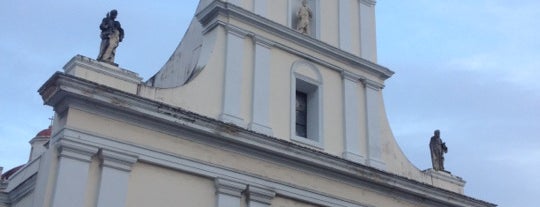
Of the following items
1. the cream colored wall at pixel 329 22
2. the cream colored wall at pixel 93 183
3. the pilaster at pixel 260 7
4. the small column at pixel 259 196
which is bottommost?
the cream colored wall at pixel 93 183

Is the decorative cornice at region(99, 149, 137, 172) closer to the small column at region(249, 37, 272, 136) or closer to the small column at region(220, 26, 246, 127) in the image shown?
the small column at region(220, 26, 246, 127)

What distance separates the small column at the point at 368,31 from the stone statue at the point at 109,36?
252 inches

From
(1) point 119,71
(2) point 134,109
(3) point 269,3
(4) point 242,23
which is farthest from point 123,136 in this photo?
(3) point 269,3

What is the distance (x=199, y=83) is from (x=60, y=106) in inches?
114

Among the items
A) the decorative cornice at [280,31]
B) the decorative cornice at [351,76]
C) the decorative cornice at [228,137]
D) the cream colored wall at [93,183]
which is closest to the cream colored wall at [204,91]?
the decorative cornice at [280,31]

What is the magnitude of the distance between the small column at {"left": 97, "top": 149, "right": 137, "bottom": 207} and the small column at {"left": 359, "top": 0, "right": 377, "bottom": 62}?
23.9 feet

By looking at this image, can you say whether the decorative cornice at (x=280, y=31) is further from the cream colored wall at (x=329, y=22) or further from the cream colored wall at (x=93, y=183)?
the cream colored wall at (x=93, y=183)

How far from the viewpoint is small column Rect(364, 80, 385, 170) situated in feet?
53.7

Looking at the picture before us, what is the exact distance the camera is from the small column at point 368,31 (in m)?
17.7

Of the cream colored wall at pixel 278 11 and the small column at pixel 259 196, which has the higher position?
the cream colored wall at pixel 278 11

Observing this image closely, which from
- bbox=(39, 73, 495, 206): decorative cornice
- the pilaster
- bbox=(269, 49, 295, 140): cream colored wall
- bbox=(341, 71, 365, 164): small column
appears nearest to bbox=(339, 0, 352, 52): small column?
bbox=(341, 71, 365, 164): small column

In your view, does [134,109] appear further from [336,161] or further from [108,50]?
[336,161]

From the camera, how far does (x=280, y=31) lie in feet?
51.8

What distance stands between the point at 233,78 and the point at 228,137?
5.23ft
